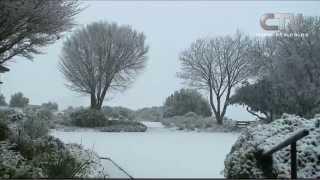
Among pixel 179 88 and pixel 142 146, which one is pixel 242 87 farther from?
pixel 142 146

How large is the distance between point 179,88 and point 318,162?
3854 mm

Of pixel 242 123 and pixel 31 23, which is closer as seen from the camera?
pixel 31 23

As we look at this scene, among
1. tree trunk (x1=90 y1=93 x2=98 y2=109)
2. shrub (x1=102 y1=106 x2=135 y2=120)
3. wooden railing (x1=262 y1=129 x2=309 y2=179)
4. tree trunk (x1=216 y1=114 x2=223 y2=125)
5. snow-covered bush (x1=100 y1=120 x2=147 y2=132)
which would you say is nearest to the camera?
wooden railing (x1=262 y1=129 x2=309 y2=179)

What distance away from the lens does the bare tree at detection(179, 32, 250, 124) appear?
299 inches

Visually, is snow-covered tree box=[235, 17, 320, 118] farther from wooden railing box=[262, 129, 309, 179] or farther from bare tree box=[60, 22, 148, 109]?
wooden railing box=[262, 129, 309, 179]

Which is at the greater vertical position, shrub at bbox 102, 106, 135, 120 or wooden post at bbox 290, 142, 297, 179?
shrub at bbox 102, 106, 135, 120

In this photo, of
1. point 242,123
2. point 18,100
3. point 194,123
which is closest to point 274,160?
point 242,123

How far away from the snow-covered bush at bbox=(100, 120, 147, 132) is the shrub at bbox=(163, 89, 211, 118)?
1.00 metres

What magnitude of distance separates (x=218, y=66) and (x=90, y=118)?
4.47 meters

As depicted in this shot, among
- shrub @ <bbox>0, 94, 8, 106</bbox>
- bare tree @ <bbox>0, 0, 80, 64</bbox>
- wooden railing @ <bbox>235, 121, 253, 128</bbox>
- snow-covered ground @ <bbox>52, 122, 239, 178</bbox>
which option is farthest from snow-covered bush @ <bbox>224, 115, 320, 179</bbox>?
shrub @ <bbox>0, 94, 8, 106</bbox>

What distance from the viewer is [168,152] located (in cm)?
654

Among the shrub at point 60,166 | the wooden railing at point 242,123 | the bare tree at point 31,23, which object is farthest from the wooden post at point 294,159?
the wooden railing at point 242,123

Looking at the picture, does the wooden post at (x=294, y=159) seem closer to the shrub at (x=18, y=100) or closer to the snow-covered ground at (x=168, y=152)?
the snow-covered ground at (x=168, y=152)

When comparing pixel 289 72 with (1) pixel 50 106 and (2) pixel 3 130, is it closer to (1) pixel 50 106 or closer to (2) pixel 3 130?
(1) pixel 50 106
